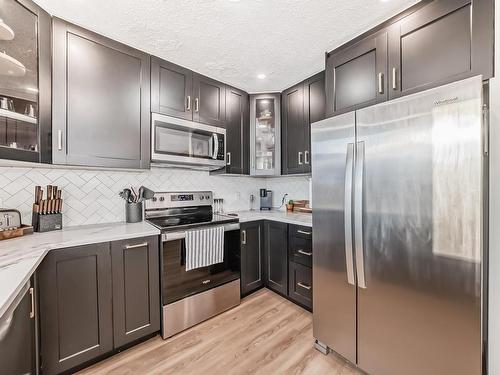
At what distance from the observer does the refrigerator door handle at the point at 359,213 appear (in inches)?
56.2

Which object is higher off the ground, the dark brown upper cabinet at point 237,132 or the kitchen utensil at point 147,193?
the dark brown upper cabinet at point 237,132

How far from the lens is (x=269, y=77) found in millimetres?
2486

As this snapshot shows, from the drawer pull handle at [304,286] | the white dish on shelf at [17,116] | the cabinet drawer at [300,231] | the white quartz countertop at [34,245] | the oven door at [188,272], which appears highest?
the white dish on shelf at [17,116]

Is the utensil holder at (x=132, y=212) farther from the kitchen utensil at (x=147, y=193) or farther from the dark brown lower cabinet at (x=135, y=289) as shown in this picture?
the dark brown lower cabinet at (x=135, y=289)

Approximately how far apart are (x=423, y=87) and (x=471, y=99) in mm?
422

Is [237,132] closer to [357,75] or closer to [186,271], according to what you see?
[357,75]

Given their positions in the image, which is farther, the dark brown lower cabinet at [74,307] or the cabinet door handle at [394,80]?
the cabinet door handle at [394,80]

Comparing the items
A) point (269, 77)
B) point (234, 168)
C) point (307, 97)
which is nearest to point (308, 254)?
point (234, 168)

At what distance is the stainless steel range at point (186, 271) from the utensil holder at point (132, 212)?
113 millimetres

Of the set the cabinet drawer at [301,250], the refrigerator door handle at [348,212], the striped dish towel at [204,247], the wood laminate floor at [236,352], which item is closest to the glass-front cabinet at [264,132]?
the cabinet drawer at [301,250]

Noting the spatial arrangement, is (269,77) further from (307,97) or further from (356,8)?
(356,8)

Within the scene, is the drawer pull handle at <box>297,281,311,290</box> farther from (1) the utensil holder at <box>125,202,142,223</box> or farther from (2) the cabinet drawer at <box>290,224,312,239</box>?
(1) the utensil holder at <box>125,202,142,223</box>

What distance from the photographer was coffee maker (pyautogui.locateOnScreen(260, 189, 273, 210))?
334cm

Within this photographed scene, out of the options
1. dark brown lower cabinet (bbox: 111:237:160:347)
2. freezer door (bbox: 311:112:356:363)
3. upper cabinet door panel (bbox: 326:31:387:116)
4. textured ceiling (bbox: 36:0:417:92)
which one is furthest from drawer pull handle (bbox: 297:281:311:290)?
textured ceiling (bbox: 36:0:417:92)
